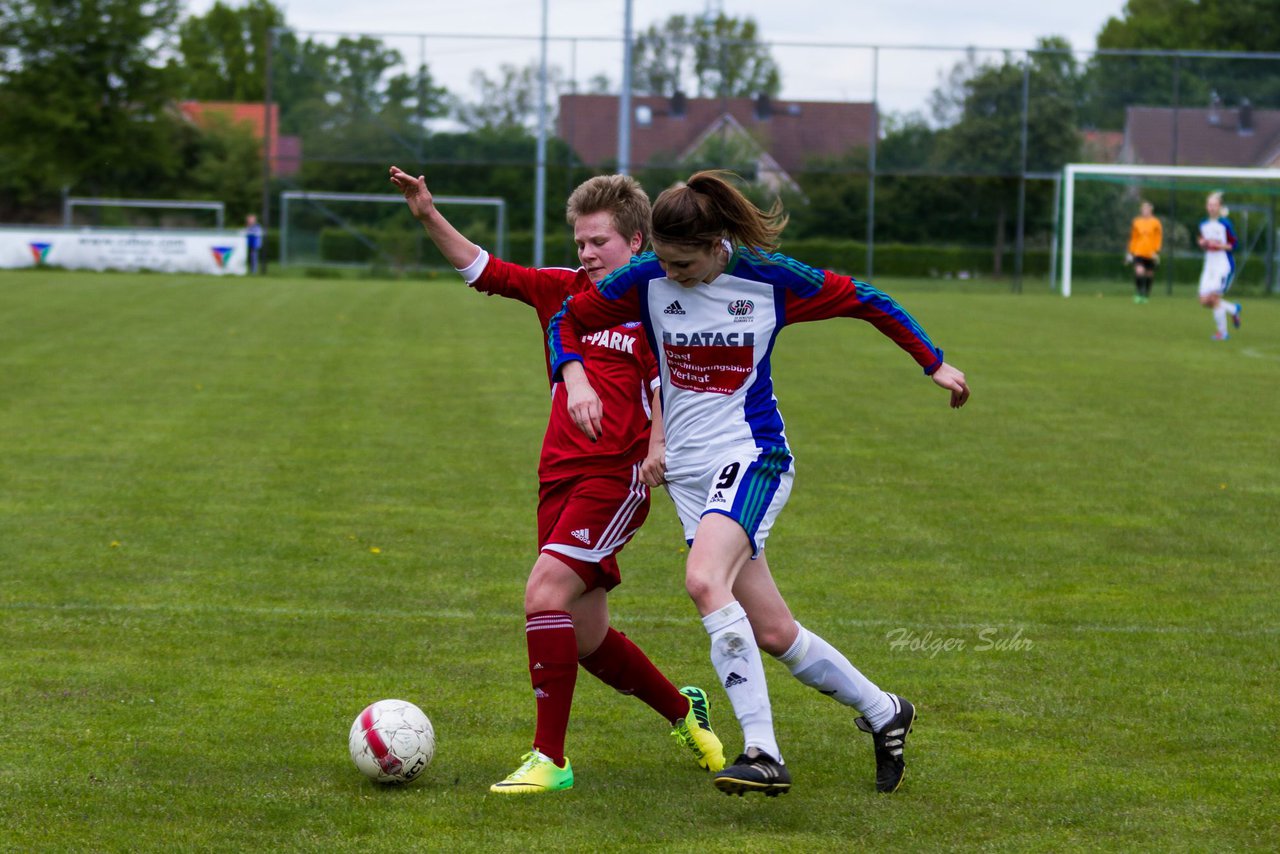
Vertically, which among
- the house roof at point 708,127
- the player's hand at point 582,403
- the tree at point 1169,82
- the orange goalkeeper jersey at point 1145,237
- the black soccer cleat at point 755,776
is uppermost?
the tree at point 1169,82

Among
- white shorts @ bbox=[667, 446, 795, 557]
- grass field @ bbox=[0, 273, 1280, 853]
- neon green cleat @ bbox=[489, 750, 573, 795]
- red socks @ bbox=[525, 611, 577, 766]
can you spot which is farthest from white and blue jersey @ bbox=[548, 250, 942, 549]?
grass field @ bbox=[0, 273, 1280, 853]

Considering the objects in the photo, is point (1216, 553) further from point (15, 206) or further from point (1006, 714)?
point (15, 206)

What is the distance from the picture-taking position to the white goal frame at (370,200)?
1435 inches

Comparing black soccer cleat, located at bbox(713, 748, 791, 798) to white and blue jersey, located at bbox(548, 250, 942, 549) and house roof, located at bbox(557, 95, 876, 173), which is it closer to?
white and blue jersey, located at bbox(548, 250, 942, 549)

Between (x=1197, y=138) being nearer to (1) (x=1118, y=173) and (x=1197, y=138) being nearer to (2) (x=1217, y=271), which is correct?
(1) (x=1118, y=173)

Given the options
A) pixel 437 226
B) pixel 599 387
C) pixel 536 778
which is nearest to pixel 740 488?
pixel 599 387

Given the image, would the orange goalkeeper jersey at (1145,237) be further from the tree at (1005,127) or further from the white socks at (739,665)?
the white socks at (739,665)

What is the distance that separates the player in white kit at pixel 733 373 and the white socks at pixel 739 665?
0.03 m

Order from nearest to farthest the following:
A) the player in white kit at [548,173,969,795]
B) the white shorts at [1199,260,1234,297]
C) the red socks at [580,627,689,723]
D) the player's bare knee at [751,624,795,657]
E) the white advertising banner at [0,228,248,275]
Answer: the player in white kit at [548,173,969,795] → the player's bare knee at [751,624,795,657] → the red socks at [580,627,689,723] → the white shorts at [1199,260,1234,297] → the white advertising banner at [0,228,248,275]

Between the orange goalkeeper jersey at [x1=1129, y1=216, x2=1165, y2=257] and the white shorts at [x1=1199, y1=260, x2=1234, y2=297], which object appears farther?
the orange goalkeeper jersey at [x1=1129, y1=216, x2=1165, y2=257]

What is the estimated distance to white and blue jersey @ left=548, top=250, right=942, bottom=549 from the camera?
4.28m

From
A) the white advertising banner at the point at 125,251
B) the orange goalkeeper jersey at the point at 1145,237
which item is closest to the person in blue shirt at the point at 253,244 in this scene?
the white advertising banner at the point at 125,251

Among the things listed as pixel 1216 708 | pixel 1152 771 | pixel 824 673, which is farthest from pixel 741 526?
pixel 1216 708

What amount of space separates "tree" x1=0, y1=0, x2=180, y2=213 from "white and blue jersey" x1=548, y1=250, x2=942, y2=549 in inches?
1939
